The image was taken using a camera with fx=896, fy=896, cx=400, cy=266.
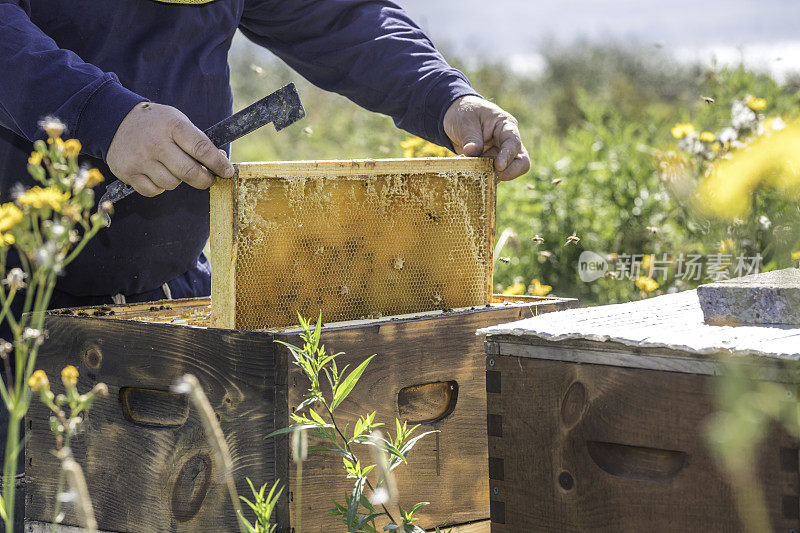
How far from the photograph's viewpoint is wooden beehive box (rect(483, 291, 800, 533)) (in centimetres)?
143

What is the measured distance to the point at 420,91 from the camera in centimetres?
258

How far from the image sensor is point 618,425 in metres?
1.55

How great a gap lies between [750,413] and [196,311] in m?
1.36

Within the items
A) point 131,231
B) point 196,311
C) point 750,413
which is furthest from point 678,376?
point 131,231

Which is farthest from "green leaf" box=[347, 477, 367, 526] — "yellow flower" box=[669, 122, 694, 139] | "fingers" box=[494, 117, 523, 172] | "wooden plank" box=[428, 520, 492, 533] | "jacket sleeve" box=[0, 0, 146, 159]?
"yellow flower" box=[669, 122, 694, 139]

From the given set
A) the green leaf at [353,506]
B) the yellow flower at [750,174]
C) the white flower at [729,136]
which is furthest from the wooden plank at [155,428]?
the white flower at [729,136]

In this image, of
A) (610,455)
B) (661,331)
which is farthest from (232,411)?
(661,331)

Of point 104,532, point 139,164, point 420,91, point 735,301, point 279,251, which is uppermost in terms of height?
point 420,91

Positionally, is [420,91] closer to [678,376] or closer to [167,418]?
[167,418]

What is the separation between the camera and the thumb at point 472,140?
7.52ft

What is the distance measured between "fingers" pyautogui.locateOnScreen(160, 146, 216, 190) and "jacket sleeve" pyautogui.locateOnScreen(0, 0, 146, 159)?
151 millimetres

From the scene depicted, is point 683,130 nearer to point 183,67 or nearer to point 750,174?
point 750,174

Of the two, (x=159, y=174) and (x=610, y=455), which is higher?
(x=159, y=174)

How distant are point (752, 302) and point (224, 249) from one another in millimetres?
1058
